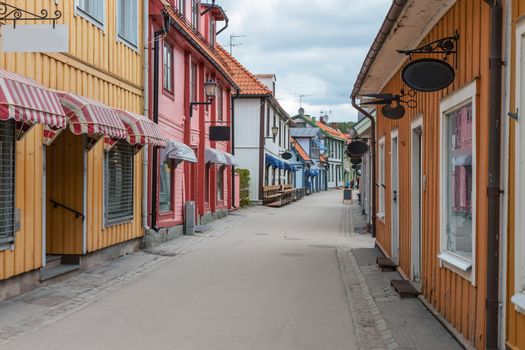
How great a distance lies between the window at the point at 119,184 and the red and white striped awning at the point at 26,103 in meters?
4.59

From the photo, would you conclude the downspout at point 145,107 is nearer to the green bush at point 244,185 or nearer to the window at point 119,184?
the window at point 119,184

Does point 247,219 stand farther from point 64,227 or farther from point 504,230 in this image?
point 504,230

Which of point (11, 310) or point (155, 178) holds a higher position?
point (155, 178)

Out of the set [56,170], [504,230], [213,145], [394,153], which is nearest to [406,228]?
[394,153]

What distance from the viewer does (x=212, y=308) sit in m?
7.76

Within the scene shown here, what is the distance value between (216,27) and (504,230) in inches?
857

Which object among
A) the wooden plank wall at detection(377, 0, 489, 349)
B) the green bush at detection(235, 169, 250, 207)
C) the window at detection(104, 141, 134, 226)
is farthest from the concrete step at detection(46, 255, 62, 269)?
the green bush at detection(235, 169, 250, 207)

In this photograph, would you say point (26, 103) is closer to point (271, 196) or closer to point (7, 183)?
point (7, 183)

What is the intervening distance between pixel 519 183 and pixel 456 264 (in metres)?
1.75

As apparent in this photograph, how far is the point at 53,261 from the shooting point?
1002 centimetres

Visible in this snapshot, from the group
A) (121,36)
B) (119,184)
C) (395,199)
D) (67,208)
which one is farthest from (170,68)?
(395,199)

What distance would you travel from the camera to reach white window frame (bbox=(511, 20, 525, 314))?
4473 mm

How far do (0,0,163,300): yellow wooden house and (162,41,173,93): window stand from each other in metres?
2.17

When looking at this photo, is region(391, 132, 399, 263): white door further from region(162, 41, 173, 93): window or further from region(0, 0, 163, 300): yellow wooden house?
region(162, 41, 173, 93): window
